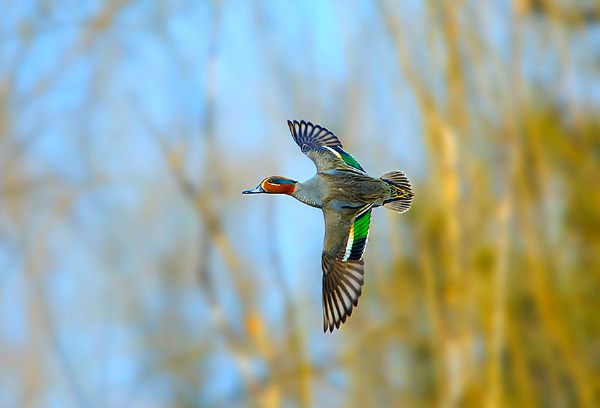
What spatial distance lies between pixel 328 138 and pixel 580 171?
2.38 meters

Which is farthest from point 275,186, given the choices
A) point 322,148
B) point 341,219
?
point 322,148

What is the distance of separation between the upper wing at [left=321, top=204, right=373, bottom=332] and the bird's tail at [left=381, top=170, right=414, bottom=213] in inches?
6.1

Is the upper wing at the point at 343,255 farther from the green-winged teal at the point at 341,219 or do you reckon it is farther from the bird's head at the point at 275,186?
the bird's head at the point at 275,186

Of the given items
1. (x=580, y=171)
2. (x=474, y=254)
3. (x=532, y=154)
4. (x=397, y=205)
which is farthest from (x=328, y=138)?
(x=580, y=171)

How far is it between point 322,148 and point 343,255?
1.25 feet

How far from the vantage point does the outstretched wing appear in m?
2.05

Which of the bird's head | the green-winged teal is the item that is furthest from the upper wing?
the bird's head

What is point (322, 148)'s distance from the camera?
84.1 inches

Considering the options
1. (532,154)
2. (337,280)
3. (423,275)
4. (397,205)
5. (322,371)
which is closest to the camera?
(337,280)

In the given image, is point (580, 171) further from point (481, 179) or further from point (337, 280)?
point (337, 280)

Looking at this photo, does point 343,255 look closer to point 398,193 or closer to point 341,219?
point 341,219

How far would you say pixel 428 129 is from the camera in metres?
3.81

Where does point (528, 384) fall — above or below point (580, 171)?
below

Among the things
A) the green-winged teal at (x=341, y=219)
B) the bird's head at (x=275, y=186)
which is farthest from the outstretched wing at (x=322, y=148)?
the bird's head at (x=275, y=186)
